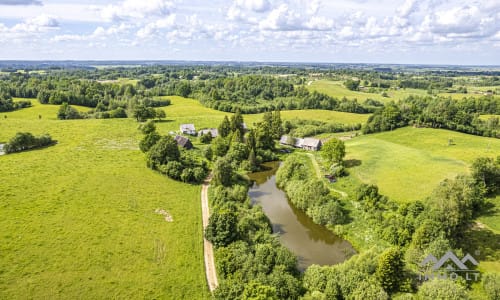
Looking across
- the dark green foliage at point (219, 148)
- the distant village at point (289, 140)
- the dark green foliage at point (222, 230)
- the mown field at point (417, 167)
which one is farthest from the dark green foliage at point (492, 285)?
the distant village at point (289, 140)

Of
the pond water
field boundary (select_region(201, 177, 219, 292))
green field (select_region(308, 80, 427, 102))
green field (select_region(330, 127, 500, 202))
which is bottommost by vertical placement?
the pond water

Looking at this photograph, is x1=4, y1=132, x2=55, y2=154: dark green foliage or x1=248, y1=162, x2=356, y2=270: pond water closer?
x1=248, y1=162, x2=356, y2=270: pond water

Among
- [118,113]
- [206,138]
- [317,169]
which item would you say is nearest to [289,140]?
[317,169]

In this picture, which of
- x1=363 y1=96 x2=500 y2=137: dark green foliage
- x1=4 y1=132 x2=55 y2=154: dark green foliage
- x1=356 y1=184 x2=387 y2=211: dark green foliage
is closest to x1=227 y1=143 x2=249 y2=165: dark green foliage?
x1=356 y1=184 x2=387 y2=211: dark green foliage

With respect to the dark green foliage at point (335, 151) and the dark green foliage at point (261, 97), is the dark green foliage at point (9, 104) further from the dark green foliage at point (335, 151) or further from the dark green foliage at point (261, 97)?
the dark green foliage at point (335, 151)

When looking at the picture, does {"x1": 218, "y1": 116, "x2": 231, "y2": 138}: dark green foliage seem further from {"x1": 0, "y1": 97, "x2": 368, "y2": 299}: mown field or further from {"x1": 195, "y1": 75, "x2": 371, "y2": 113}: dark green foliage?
{"x1": 0, "y1": 97, "x2": 368, "y2": 299}: mown field

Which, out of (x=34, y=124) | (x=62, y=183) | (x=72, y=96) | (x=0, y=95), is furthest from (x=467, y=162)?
(x=0, y=95)
